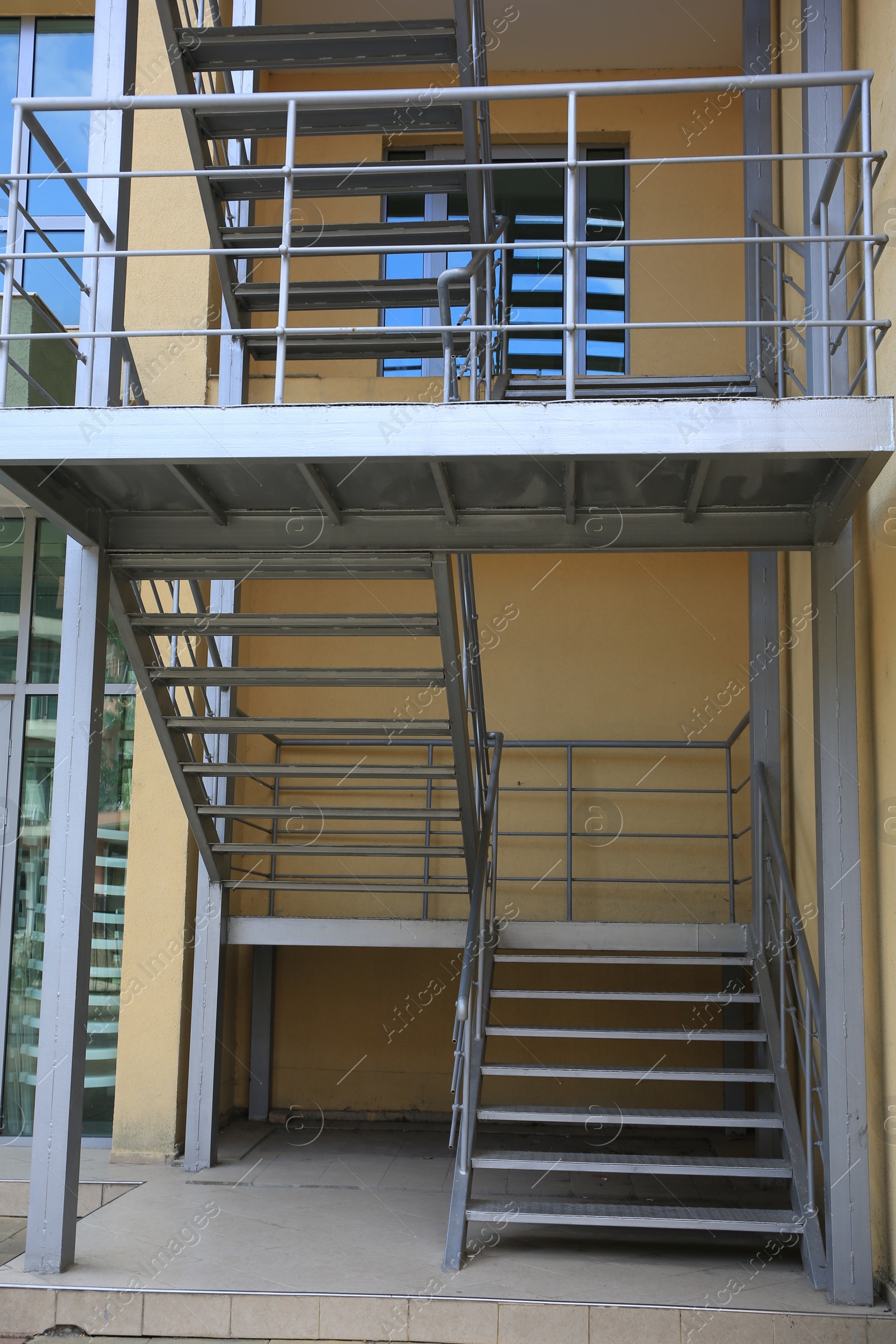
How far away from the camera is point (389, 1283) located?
423 centimetres

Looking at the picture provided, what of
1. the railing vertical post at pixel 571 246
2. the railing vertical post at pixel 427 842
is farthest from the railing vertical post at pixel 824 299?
the railing vertical post at pixel 427 842

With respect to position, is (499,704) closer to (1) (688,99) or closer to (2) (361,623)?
(2) (361,623)

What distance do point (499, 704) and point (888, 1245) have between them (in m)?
4.15

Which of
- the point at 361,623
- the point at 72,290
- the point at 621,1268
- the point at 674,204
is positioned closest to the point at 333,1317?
the point at 621,1268

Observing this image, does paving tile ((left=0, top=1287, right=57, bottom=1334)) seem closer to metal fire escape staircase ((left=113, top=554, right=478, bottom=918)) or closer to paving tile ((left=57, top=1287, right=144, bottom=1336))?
paving tile ((left=57, top=1287, right=144, bottom=1336))

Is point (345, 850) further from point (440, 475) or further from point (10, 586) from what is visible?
point (10, 586)

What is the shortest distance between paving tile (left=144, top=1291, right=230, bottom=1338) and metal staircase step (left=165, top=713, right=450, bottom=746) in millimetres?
2353

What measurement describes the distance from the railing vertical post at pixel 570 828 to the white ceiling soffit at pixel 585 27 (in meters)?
5.02

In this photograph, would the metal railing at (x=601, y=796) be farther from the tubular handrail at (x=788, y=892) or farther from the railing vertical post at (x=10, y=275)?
the railing vertical post at (x=10, y=275)

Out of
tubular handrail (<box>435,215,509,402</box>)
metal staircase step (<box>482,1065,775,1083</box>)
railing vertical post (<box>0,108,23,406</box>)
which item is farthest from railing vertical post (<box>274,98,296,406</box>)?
metal staircase step (<box>482,1065,775,1083</box>)

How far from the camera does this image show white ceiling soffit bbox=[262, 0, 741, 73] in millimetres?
7648

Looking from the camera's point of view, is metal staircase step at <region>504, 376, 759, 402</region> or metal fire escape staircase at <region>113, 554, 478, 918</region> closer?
metal fire escape staircase at <region>113, 554, 478, 918</region>

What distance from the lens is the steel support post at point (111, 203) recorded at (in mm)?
4609

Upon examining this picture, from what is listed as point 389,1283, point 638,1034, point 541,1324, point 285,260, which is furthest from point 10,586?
point 541,1324
